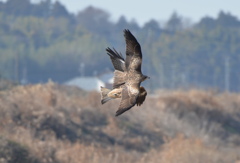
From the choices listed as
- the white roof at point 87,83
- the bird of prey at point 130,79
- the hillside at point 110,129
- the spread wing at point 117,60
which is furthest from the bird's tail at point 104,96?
the white roof at point 87,83

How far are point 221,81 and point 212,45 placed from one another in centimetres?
410

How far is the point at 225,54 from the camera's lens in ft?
267

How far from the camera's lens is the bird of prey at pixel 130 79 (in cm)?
950

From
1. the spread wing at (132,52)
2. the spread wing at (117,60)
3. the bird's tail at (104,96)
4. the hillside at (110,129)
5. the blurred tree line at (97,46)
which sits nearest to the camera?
the spread wing at (132,52)

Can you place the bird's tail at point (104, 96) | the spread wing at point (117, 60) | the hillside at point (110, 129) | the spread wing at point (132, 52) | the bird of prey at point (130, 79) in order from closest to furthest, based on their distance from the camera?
the bird of prey at point (130, 79), the spread wing at point (132, 52), the bird's tail at point (104, 96), the spread wing at point (117, 60), the hillside at point (110, 129)

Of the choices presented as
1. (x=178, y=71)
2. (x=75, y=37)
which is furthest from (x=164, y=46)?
(x=75, y=37)

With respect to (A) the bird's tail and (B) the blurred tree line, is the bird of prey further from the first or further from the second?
(B) the blurred tree line

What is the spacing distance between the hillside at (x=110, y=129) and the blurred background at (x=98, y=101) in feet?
0.12

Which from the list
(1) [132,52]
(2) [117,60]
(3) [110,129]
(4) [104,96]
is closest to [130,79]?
(1) [132,52]

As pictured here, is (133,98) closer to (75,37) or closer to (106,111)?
(106,111)

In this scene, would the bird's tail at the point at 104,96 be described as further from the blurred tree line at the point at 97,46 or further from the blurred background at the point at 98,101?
the blurred tree line at the point at 97,46

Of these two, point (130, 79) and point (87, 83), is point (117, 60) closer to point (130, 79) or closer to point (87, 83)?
point (130, 79)

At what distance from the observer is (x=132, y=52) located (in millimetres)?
9836

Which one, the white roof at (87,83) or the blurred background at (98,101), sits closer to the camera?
the blurred background at (98,101)
